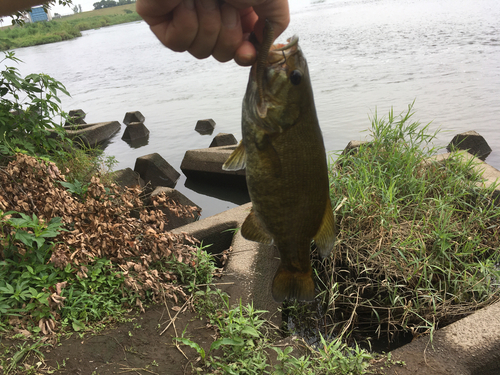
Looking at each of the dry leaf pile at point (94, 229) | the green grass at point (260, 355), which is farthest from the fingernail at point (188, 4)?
the dry leaf pile at point (94, 229)

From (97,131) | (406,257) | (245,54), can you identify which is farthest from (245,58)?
(97,131)

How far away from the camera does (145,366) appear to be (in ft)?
8.44

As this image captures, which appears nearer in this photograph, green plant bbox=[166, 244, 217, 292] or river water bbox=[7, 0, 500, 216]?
green plant bbox=[166, 244, 217, 292]

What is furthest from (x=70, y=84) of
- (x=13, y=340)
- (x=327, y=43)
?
(x=13, y=340)

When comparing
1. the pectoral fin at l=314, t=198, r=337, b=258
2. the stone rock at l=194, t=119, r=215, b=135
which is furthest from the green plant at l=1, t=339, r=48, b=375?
the stone rock at l=194, t=119, r=215, b=135

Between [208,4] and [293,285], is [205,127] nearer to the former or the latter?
[293,285]

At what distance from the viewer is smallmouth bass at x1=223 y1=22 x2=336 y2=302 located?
137cm

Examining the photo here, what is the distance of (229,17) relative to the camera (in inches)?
56.0

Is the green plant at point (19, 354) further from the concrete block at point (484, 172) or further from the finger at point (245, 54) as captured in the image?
the concrete block at point (484, 172)

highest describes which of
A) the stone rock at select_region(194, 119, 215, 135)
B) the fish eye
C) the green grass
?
the fish eye

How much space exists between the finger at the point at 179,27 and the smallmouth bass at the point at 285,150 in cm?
30

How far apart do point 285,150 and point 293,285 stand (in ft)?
2.41

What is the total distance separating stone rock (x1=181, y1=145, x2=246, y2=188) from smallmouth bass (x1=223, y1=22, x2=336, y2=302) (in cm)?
435

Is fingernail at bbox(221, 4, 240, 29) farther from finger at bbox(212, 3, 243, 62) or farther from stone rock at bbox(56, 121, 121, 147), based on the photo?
stone rock at bbox(56, 121, 121, 147)
